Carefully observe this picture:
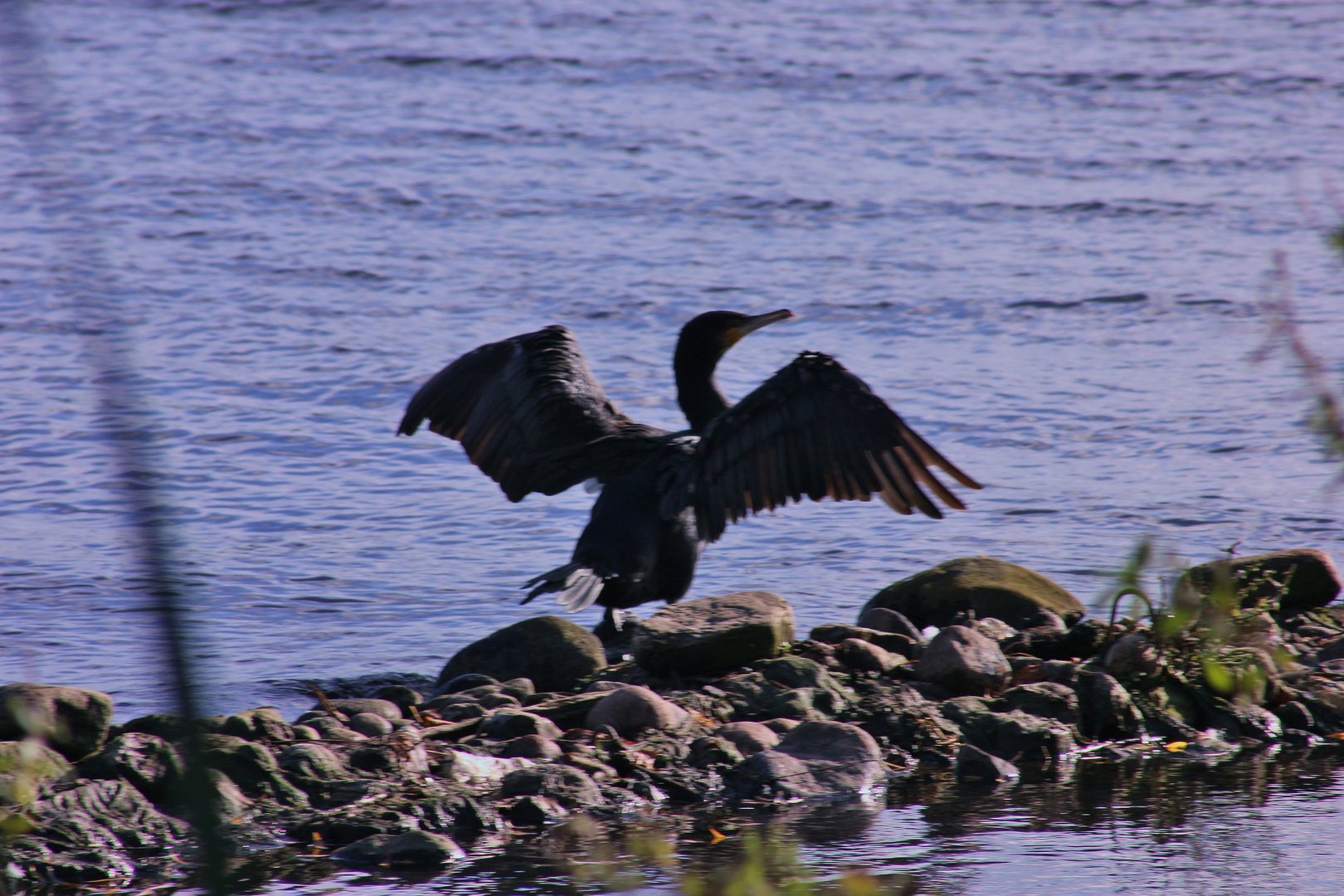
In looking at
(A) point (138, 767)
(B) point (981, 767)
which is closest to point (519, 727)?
(A) point (138, 767)

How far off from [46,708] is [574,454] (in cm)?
240

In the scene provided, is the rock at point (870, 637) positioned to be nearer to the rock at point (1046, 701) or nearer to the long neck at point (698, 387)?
the rock at point (1046, 701)

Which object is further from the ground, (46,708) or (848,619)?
(46,708)

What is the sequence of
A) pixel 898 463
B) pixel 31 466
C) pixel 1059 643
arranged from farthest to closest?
pixel 31 466, pixel 1059 643, pixel 898 463

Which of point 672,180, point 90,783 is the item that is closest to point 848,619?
point 90,783

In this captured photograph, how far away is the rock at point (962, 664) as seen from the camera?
203 inches

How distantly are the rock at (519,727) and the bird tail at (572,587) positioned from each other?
588 millimetres

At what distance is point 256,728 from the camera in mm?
4477

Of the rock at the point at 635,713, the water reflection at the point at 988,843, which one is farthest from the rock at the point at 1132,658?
the rock at the point at 635,713

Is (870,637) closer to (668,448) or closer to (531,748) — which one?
(668,448)

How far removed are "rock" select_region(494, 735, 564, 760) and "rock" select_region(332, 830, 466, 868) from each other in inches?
26.1

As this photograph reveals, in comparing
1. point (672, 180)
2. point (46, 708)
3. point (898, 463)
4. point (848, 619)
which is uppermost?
point (672, 180)

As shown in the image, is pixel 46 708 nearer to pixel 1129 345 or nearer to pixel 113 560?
pixel 113 560

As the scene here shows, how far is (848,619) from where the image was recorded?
6301 mm
